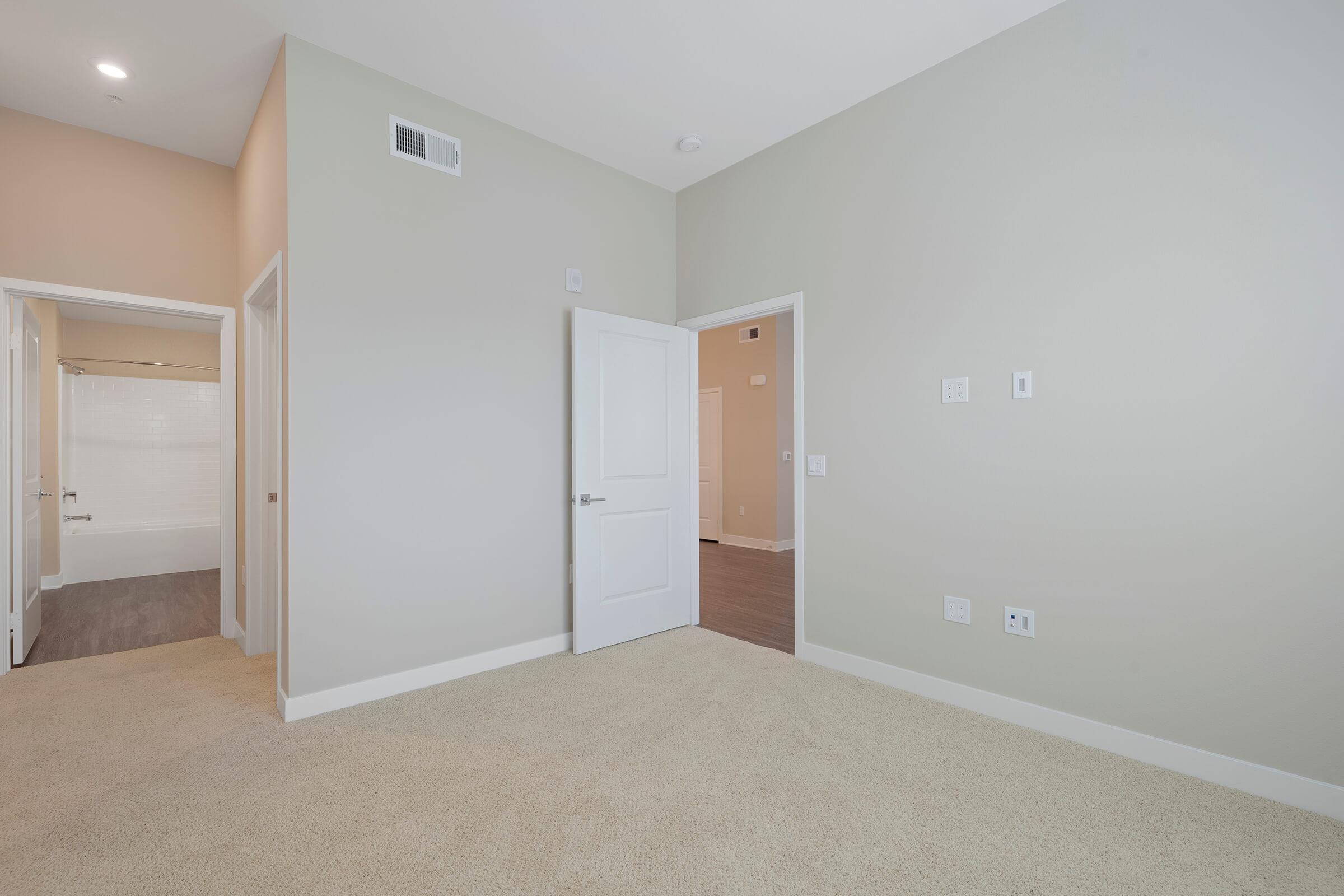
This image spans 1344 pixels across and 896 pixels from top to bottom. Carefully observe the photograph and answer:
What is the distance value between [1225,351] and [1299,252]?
0.35m

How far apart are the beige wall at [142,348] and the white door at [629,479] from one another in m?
5.34

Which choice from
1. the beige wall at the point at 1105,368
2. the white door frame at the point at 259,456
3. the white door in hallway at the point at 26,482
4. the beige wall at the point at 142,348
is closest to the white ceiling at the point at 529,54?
the beige wall at the point at 1105,368

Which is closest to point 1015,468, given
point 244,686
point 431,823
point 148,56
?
point 431,823

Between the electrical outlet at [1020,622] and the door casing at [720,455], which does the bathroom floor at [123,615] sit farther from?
the door casing at [720,455]

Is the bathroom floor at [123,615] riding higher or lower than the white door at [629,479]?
lower

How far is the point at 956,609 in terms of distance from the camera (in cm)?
279

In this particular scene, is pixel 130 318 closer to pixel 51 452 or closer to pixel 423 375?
pixel 51 452

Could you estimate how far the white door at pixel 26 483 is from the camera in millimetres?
3213

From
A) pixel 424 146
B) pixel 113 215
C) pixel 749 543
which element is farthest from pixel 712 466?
pixel 113 215

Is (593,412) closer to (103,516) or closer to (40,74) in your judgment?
(40,74)

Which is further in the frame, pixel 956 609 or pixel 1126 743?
pixel 956 609

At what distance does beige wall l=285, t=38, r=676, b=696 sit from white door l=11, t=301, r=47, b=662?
1948mm

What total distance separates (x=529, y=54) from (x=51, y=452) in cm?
543

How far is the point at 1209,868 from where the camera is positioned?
168 cm
